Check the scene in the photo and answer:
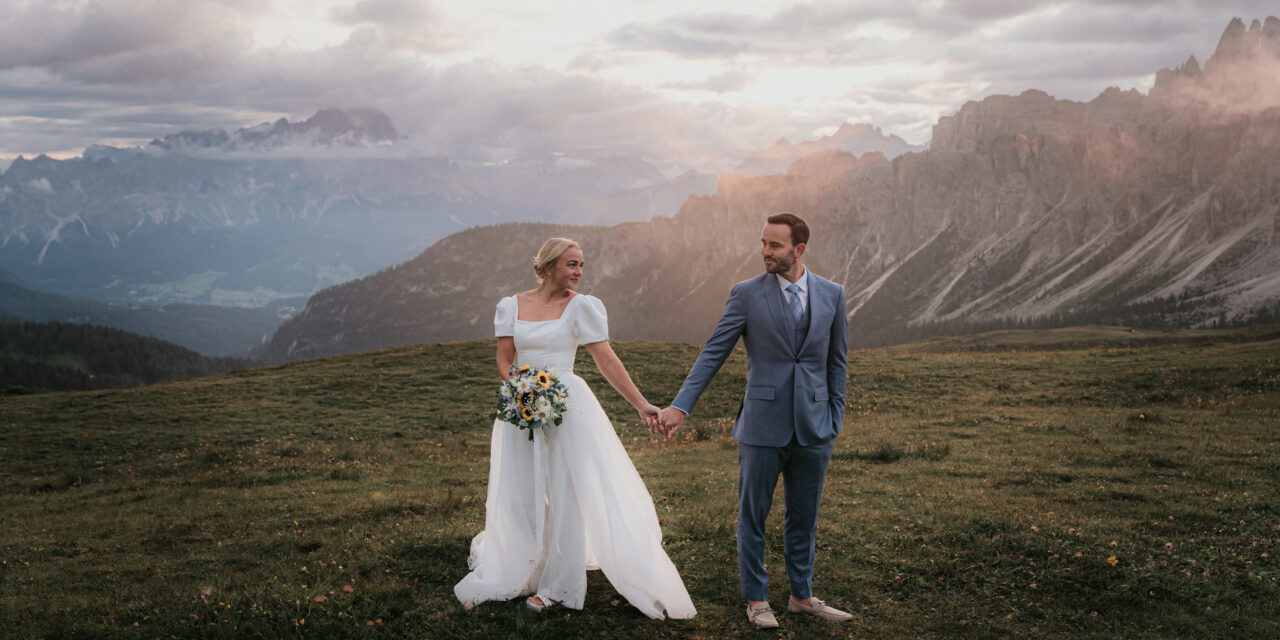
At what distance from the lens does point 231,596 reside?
33.8ft

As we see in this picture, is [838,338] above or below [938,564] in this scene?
above

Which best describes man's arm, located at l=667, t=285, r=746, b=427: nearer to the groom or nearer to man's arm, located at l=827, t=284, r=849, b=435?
the groom

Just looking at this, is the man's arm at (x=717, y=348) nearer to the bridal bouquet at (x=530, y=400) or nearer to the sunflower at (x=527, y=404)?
the bridal bouquet at (x=530, y=400)

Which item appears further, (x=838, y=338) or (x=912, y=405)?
(x=912, y=405)

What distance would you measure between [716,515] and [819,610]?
4.46 meters

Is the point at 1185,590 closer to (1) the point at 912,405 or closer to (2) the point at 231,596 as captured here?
(2) the point at 231,596

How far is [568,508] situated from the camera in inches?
386

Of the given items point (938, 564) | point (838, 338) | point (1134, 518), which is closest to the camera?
point (838, 338)

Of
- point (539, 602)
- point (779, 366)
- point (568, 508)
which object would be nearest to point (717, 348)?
point (779, 366)

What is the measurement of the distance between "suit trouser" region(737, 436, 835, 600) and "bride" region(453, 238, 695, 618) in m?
1.02

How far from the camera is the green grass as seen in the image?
9.79 metres

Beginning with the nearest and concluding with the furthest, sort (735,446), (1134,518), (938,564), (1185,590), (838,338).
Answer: (838,338), (1185,590), (938,564), (1134,518), (735,446)

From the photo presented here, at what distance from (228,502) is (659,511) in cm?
1146

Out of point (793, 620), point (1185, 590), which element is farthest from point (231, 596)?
point (1185, 590)
